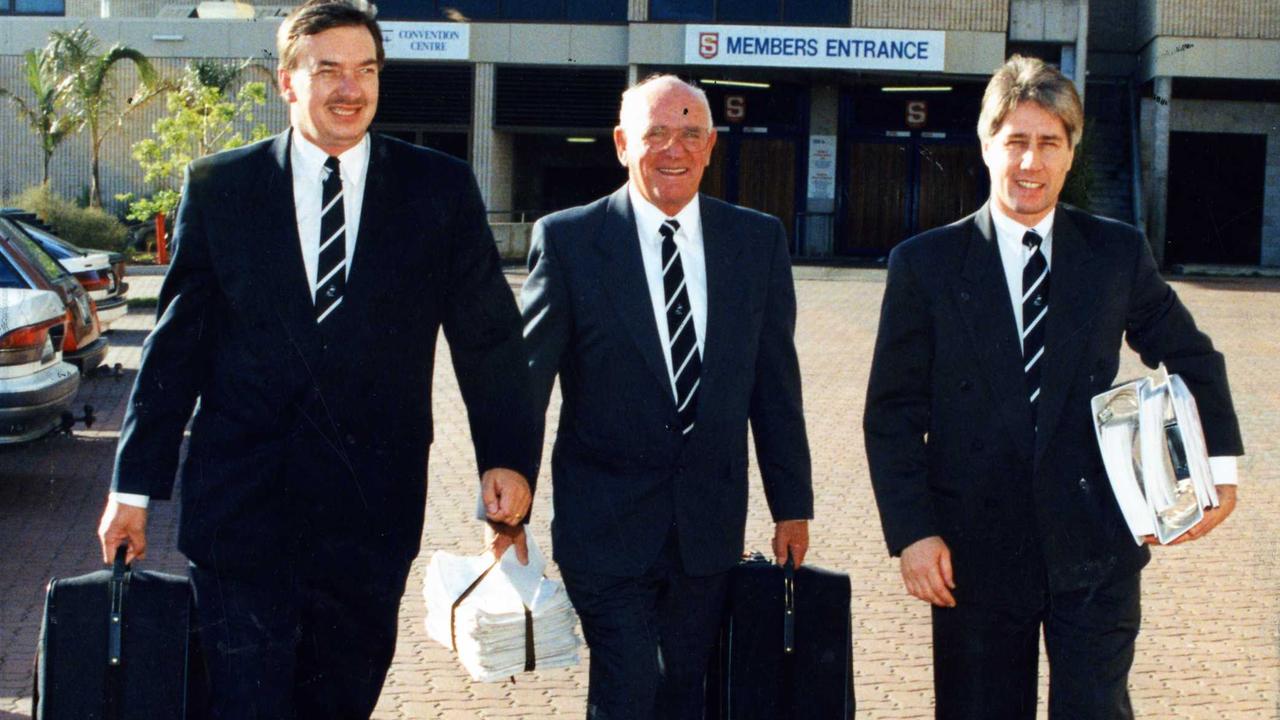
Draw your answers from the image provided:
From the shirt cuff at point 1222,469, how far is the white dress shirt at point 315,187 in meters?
2.12

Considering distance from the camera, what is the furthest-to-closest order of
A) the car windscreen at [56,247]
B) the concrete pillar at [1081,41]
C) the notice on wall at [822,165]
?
the notice on wall at [822,165] → the concrete pillar at [1081,41] → the car windscreen at [56,247]

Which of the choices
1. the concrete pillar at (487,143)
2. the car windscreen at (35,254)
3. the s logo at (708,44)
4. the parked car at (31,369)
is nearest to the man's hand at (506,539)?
the parked car at (31,369)

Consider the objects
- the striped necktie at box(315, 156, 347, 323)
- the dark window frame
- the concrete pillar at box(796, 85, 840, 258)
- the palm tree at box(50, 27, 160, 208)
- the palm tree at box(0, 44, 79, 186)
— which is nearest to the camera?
the striped necktie at box(315, 156, 347, 323)

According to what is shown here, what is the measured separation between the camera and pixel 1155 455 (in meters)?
3.63

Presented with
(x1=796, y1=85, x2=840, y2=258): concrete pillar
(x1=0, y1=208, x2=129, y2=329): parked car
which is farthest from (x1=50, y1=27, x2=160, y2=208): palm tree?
(x1=0, y1=208, x2=129, y2=329): parked car

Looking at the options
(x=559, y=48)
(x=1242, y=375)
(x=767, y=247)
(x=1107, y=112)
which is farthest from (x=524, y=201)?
(x=767, y=247)

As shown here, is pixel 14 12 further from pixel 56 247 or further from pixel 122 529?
pixel 122 529

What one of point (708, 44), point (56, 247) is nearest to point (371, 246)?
point (56, 247)

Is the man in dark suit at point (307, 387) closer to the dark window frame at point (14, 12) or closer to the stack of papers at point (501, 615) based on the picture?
the stack of papers at point (501, 615)

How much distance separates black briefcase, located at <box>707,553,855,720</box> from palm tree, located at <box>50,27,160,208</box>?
26377 millimetres

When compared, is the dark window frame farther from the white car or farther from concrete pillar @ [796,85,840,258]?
the white car

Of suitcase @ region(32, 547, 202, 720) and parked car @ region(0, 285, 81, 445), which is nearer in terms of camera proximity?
suitcase @ region(32, 547, 202, 720)

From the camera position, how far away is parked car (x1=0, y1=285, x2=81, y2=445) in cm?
868

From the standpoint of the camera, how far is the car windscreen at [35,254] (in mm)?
10641
